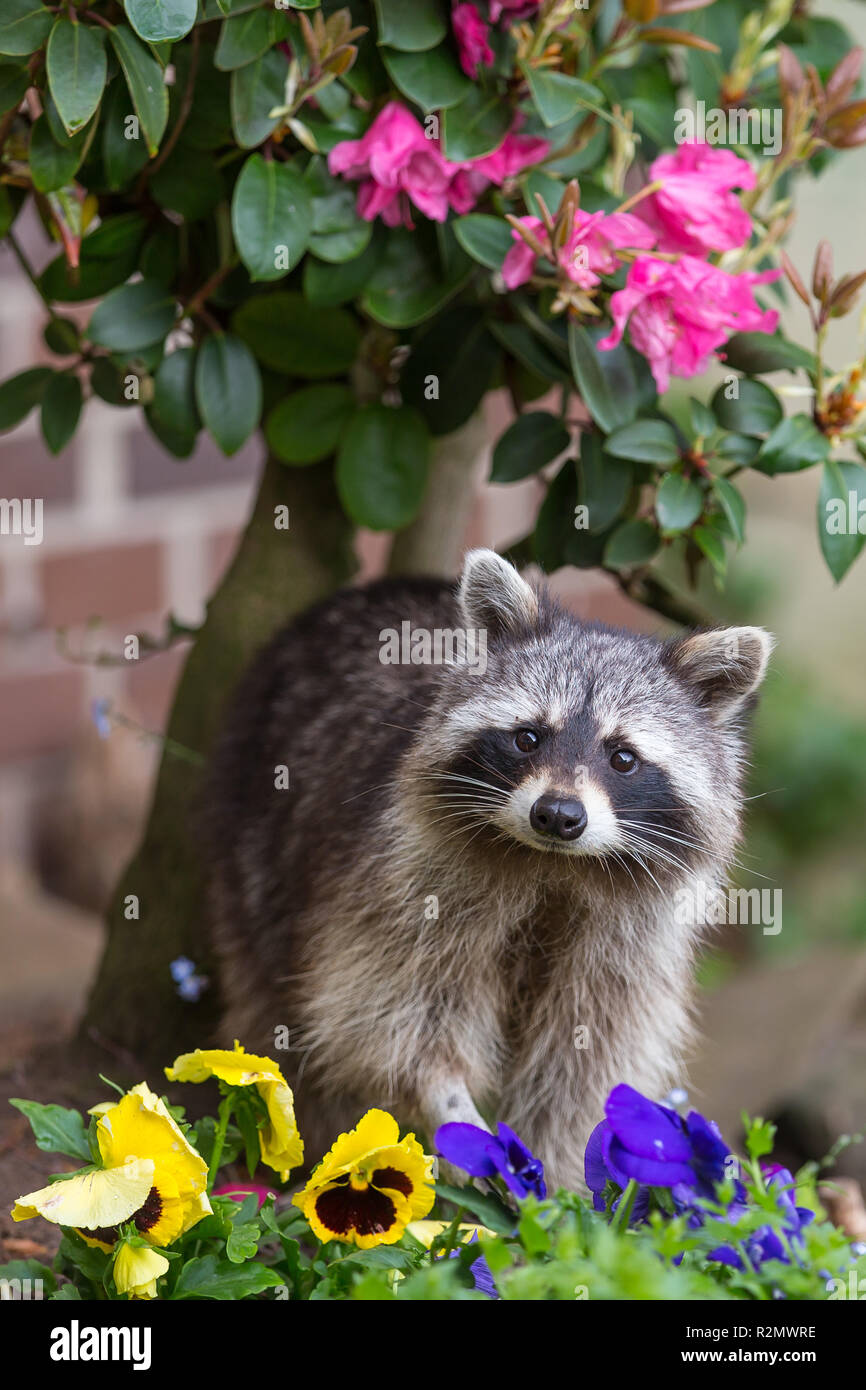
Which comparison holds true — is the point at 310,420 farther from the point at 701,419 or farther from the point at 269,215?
the point at 701,419

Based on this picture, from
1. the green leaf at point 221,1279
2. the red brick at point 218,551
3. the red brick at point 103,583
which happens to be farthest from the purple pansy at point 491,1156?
the red brick at point 218,551

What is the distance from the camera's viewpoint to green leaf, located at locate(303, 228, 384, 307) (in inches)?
101

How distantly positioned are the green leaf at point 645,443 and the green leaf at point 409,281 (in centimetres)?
39

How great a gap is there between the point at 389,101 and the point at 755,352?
768mm

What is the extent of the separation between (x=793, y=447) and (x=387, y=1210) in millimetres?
1423

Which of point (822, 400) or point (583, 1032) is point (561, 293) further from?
point (583, 1032)

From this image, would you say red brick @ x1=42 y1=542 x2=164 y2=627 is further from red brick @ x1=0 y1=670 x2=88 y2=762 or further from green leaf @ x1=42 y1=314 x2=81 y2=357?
green leaf @ x1=42 y1=314 x2=81 y2=357

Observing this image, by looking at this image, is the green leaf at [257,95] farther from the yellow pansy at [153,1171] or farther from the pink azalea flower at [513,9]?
the yellow pansy at [153,1171]

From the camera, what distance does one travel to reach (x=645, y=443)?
2574 mm

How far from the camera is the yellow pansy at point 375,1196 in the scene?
6.22 feet

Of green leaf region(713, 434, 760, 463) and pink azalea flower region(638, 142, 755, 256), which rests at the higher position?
pink azalea flower region(638, 142, 755, 256)

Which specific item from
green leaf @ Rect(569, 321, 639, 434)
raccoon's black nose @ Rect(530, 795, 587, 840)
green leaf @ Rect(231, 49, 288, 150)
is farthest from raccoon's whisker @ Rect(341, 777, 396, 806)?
green leaf @ Rect(231, 49, 288, 150)

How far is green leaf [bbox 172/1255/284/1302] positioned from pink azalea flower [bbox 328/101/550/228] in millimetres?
1650

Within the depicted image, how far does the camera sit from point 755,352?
8.68 ft
